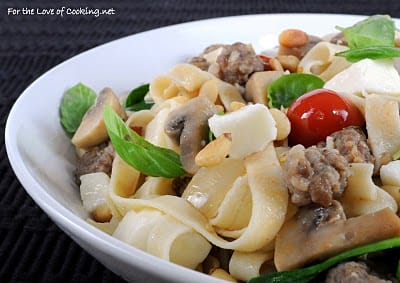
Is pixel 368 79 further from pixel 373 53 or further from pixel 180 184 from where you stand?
pixel 180 184

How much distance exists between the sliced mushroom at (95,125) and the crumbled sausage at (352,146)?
44.8 inches

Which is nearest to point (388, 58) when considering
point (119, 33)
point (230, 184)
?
point (230, 184)

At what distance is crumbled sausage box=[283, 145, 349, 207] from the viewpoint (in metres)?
2.14

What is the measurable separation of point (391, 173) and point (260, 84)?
2.79 ft

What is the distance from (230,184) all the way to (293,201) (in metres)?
0.44

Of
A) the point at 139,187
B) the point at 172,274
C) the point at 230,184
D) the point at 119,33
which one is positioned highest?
the point at 172,274

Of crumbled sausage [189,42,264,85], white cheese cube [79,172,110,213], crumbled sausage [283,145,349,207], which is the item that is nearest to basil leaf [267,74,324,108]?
crumbled sausage [189,42,264,85]

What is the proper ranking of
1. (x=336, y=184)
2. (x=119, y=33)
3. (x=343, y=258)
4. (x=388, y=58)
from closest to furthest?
1. (x=343, y=258)
2. (x=336, y=184)
3. (x=388, y=58)
4. (x=119, y=33)

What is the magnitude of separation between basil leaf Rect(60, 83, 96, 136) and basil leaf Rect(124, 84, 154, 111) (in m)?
0.21

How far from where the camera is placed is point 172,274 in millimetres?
→ 1881

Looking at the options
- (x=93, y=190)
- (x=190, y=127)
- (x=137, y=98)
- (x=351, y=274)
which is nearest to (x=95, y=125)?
(x=93, y=190)

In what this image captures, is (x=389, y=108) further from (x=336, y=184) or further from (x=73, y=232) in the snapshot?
(x=73, y=232)

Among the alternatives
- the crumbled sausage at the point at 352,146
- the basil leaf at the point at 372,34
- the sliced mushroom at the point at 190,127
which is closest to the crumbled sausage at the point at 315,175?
the crumbled sausage at the point at 352,146

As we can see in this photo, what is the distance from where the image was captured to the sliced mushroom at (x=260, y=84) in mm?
3033
